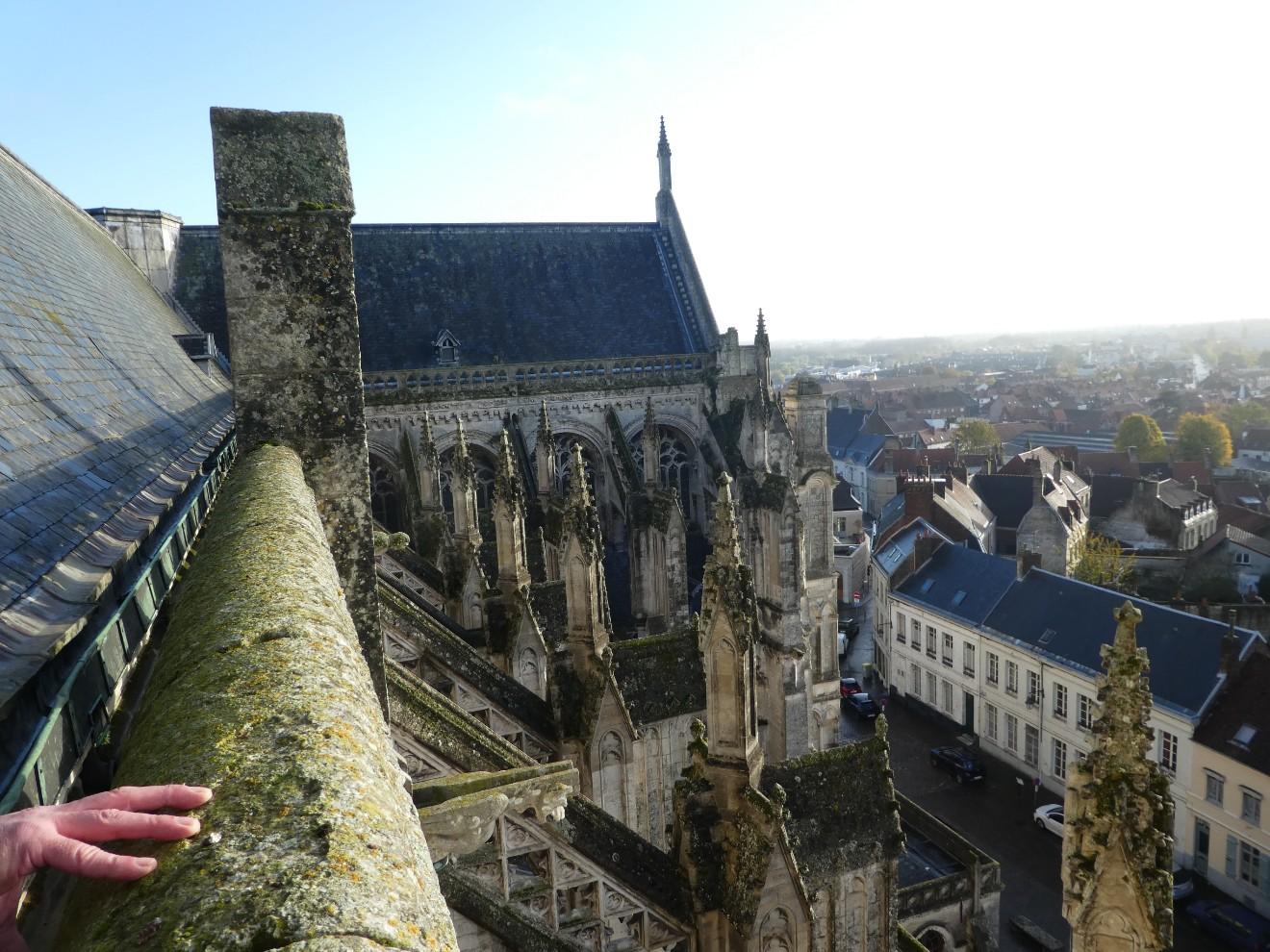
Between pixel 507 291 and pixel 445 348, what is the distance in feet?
11.9

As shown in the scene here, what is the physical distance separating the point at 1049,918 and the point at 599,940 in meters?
18.2

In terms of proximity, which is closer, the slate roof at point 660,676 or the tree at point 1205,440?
the slate roof at point 660,676

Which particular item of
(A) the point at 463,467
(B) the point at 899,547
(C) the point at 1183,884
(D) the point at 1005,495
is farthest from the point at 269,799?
(D) the point at 1005,495

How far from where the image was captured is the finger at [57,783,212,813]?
1.82 m

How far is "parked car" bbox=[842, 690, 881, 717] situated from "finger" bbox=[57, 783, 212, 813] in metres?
33.6

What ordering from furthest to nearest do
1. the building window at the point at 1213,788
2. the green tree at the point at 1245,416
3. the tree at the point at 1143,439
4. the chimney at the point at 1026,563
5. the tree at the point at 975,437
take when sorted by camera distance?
the green tree at the point at 1245,416 → the tree at the point at 975,437 → the tree at the point at 1143,439 → the chimney at the point at 1026,563 → the building window at the point at 1213,788

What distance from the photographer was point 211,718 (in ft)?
7.41

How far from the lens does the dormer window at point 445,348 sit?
26.3m

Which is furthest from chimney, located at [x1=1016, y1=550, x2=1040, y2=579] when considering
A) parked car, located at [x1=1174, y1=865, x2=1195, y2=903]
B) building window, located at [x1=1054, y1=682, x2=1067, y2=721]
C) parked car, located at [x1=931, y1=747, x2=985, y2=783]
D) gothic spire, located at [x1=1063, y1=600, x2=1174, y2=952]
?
gothic spire, located at [x1=1063, y1=600, x2=1174, y2=952]

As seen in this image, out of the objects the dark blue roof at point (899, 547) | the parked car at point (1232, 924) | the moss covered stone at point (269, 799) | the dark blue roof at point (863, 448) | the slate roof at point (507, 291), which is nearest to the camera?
the moss covered stone at point (269, 799)

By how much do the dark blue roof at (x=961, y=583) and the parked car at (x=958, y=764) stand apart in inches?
193

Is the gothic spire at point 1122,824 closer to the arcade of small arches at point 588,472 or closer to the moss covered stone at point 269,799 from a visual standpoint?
the moss covered stone at point 269,799

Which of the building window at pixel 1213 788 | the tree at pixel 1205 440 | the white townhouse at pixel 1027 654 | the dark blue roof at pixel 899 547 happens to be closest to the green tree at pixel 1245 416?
the tree at pixel 1205 440

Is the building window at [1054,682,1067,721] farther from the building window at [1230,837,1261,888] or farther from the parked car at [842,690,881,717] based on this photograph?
the parked car at [842,690,881,717]
